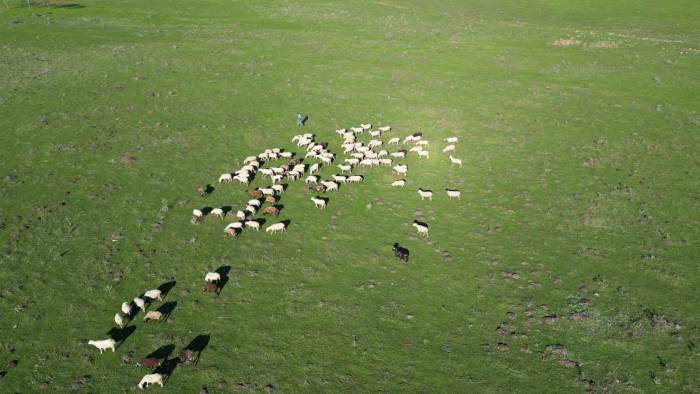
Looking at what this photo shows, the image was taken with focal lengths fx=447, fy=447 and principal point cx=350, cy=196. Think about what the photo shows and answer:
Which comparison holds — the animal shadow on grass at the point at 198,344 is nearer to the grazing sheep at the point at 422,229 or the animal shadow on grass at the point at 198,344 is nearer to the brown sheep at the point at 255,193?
the brown sheep at the point at 255,193

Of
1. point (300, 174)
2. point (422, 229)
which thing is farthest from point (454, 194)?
point (300, 174)

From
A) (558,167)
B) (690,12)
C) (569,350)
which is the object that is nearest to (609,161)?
(558,167)

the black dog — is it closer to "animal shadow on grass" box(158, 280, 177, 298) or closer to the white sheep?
"animal shadow on grass" box(158, 280, 177, 298)

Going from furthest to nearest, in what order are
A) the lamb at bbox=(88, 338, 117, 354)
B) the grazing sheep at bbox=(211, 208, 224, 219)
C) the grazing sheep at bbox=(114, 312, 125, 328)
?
the grazing sheep at bbox=(211, 208, 224, 219)
the grazing sheep at bbox=(114, 312, 125, 328)
the lamb at bbox=(88, 338, 117, 354)

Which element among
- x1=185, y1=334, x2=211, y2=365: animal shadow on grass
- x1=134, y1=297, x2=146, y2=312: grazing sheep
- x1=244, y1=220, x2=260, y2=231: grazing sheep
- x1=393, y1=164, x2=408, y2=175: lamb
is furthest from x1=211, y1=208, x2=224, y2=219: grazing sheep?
x1=393, y1=164, x2=408, y2=175: lamb

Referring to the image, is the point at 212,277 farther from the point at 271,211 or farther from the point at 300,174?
the point at 300,174
